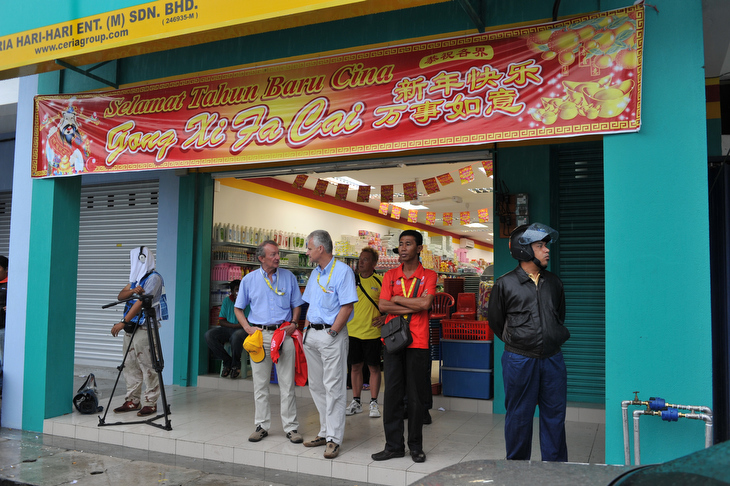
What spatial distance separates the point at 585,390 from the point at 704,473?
16.4 feet

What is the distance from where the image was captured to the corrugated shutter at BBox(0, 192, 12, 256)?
10305mm

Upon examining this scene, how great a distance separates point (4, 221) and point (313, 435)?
827 centimetres

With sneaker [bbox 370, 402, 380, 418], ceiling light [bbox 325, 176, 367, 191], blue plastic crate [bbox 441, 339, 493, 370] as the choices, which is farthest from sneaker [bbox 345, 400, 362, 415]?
ceiling light [bbox 325, 176, 367, 191]

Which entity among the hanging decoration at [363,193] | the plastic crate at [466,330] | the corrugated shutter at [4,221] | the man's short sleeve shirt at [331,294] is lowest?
the plastic crate at [466,330]

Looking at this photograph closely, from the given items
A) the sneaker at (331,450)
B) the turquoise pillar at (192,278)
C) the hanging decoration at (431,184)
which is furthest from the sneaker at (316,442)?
the hanging decoration at (431,184)

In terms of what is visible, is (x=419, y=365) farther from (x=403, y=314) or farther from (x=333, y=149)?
(x=333, y=149)

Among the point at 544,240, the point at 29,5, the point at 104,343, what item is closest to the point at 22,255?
the point at 29,5

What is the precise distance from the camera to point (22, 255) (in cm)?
614

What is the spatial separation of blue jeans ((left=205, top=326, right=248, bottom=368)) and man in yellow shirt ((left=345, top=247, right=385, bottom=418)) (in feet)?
6.63

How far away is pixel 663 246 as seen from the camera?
12.2ft

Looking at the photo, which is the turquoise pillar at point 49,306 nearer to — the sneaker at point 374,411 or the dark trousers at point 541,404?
the sneaker at point 374,411

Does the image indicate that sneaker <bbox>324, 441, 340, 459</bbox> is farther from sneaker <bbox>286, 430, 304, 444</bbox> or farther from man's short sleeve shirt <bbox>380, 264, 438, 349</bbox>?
man's short sleeve shirt <bbox>380, 264, 438, 349</bbox>

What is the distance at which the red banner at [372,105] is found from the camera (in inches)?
153

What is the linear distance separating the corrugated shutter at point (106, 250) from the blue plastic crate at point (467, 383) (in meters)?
4.87
